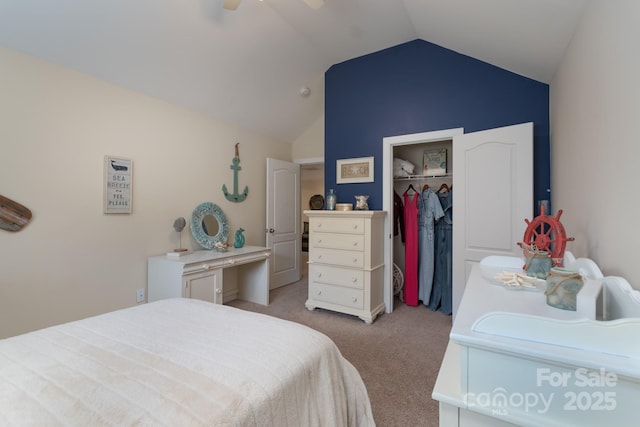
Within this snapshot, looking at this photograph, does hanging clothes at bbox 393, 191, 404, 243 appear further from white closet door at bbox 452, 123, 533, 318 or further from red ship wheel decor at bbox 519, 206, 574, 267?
red ship wheel decor at bbox 519, 206, 574, 267

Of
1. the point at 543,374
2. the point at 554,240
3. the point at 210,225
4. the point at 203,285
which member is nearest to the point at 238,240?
the point at 210,225

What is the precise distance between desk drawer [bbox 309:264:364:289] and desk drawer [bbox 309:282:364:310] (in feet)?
0.17

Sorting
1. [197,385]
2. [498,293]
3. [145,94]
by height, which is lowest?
[197,385]

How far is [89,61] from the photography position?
2.20 m

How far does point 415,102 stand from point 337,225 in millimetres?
1601

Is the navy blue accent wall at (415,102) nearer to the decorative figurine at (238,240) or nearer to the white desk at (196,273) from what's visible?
the decorative figurine at (238,240)

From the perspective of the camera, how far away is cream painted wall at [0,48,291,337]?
1.96 meters

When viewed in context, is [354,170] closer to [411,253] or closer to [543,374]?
[411,253]

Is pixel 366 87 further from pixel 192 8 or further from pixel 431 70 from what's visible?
pixel 192 8

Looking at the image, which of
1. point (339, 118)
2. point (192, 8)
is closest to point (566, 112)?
point (339, 118)

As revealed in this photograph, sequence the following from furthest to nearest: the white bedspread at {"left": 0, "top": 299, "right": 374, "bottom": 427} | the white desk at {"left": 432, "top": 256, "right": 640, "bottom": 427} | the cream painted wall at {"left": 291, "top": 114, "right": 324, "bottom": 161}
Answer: the cream painted wall at {"left": 291, "top": 114, "right": 324, "bottom": 161} < the white bedspread at {"left": 0, "top": 299, "right": 374, "bottom": 427} < the white desk at {"left": 432, "top": 256, "right": 640, "bottom": 427}

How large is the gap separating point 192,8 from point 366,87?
1.94 meters

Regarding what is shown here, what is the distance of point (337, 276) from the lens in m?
3.01

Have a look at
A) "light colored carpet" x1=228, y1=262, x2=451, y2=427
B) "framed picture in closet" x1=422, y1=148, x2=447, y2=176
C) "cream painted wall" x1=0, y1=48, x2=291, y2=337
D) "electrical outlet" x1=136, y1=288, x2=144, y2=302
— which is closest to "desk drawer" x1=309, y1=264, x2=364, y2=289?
"light colored carpet" x1=228, y1=262, x2=451, y2=427
